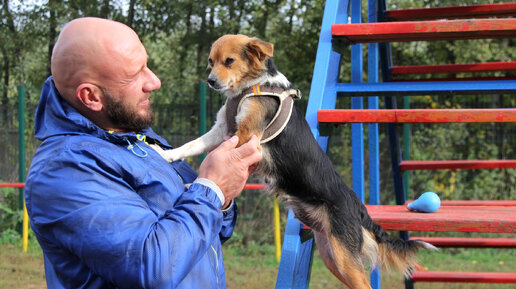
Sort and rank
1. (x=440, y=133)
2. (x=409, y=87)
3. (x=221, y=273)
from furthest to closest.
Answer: (x=440, y=133)
(x=409, y=87)
(x=221, y=273)

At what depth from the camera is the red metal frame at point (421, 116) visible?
2.31m

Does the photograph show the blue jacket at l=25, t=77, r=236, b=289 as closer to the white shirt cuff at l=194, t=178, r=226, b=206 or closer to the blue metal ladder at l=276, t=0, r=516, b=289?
the white shirt cuff at l=194, t=178, r=226, b=206

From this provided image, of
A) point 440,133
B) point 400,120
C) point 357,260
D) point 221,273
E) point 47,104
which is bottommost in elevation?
point 440,133

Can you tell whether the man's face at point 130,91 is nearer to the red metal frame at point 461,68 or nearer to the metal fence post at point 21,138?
the red metal frame at point 461,68

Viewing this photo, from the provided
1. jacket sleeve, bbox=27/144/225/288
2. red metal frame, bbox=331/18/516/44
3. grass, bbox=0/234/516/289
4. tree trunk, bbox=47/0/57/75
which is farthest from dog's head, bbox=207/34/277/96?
tree trunk, bbox=47/0/57/75

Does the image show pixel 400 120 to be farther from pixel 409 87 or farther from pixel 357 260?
pixel 357 260

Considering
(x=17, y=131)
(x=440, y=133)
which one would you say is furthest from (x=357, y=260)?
(x=17, y=131)

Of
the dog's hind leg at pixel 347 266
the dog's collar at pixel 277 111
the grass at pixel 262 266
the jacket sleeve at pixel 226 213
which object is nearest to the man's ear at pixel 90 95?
the jacket sleeve at pixel 226 213

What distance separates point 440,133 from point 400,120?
6077mm

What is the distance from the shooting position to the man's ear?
5.06 ft

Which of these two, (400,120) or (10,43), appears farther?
(10,43)

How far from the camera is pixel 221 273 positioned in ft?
5.93

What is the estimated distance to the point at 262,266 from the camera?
22.6 feet

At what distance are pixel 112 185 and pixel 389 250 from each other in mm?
1714
